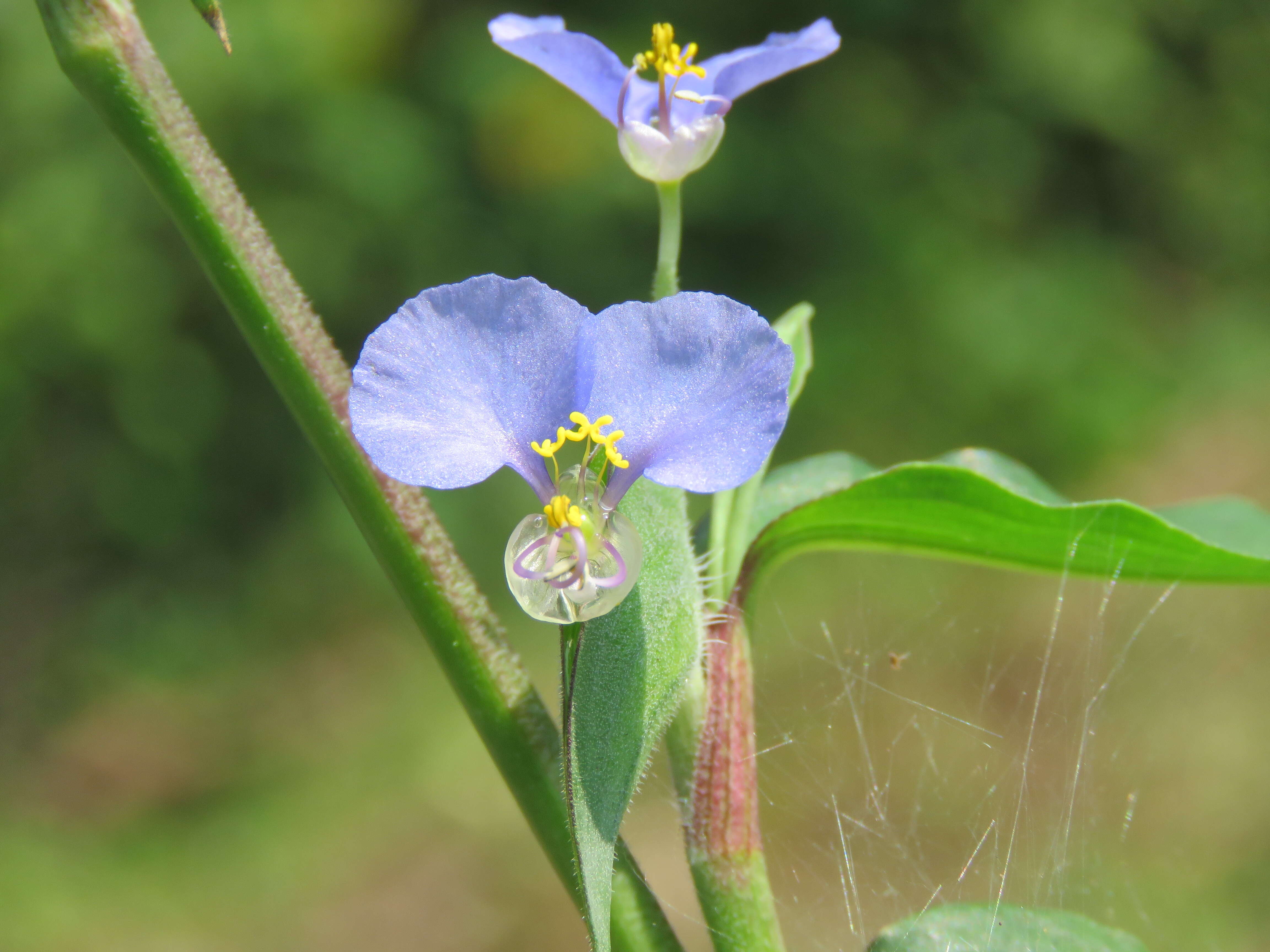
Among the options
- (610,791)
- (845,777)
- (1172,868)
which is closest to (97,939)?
(845,777)

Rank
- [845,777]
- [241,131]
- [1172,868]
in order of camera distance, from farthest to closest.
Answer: [241,131], [845,777], [1172,868]

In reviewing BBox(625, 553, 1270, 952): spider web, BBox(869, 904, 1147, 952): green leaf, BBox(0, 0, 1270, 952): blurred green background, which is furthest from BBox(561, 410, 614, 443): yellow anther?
BBox(0, 0, 1270, 952): blurred green background

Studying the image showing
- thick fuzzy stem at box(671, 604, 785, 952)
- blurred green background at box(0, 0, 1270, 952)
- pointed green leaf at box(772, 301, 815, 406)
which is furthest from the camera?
blurred green background at box(0, 0, 1270, 952)

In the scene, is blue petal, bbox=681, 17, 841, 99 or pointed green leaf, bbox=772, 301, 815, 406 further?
pointed green leaf, bbox=772, 301, 815, 406

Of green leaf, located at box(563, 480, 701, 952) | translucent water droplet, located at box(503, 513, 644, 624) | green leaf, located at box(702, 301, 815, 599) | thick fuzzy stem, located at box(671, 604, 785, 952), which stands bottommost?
thick fuzzy stem, located at box(671, 604, 785, 952)

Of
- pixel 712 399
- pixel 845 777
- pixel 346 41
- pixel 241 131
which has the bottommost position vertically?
pixel 845 777

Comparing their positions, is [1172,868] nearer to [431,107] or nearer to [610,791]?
[610,791]

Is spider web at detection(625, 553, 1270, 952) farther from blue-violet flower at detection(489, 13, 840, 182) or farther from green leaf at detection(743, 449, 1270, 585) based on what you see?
blue-violet flower at detection(489, 13, 840, 182)
